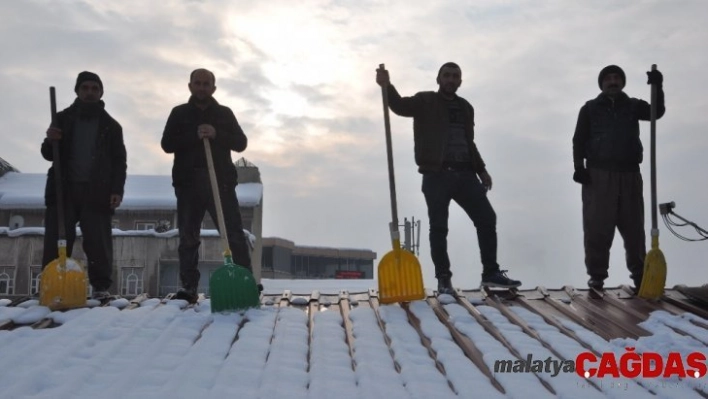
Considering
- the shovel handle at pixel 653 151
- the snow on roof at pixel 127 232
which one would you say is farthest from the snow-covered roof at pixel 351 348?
the snow on roof at pixel 127 232

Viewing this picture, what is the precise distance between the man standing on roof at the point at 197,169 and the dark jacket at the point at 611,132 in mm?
2758

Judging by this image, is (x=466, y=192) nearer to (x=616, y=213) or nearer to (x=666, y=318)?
(x=616, y=213)

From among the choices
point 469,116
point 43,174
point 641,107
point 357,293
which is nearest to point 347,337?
point 357,293

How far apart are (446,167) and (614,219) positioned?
1411 millimetres

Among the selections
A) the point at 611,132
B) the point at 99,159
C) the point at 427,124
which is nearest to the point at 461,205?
the point at 427,124

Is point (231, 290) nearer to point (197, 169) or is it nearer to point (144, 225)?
point (197, 169)

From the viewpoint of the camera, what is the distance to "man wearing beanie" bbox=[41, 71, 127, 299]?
4996 mm

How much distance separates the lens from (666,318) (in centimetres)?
420

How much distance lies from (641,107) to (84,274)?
173 inches

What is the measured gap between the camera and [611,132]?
17.5ft

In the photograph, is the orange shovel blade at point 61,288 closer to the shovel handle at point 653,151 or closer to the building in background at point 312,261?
the shovel handle at point 653,151

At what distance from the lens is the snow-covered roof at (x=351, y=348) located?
288cm

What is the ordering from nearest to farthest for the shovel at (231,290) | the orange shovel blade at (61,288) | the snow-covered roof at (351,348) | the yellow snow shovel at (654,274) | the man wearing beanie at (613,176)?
the snow-covered roof at (351,348), the shovel at (231,290), the orange shovel blade at (61,288), the yellow snow shovel at (654,274), the man wearing beanie at (613,176)

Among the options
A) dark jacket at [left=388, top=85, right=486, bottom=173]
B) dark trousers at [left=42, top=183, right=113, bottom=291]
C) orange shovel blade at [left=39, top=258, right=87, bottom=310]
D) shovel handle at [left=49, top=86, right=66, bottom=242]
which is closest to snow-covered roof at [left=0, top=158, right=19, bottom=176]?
dark trousers at [left=42, top=183, right=113, bottom=291]
